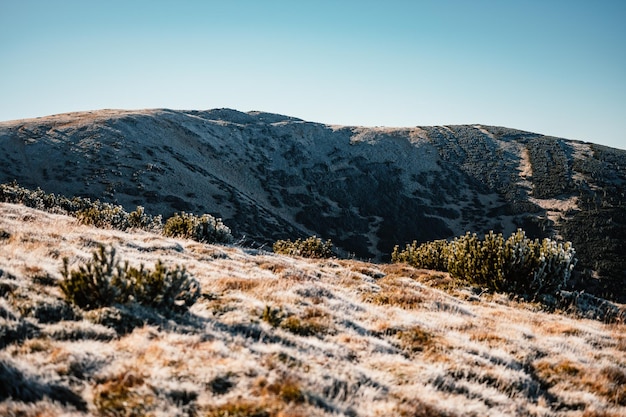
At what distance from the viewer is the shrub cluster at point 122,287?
6.78 m

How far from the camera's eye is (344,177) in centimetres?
12062

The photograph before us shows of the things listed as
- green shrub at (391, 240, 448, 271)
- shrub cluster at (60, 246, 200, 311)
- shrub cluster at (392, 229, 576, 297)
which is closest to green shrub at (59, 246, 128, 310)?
shrub cluster at (60, 246, 200, 311)

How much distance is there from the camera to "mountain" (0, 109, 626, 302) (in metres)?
79.1

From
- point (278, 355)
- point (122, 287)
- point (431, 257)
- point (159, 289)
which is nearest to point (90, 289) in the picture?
point (122, 287)

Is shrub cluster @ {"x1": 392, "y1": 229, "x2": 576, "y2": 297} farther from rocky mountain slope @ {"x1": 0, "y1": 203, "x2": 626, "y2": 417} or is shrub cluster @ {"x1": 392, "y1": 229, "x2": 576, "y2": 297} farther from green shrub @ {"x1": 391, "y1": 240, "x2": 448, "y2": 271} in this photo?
green shrub @ {"x1": 391, "y1": 240, "x2": 448, "y2": 271}

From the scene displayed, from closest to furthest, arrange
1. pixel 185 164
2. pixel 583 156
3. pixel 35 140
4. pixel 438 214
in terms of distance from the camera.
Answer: pixel 35 140 < pixel 185 164 < pixel 438 214 < pixel 583 156

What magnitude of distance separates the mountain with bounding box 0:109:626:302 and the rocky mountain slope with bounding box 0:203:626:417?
59.3m

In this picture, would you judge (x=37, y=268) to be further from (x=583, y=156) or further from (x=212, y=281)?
(x=583, y=156)

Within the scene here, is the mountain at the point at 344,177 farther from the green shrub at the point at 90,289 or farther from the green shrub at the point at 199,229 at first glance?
the green shrub at the point at 90,289

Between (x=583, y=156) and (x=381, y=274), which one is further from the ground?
(x=583, y=156)

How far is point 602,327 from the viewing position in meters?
11.5

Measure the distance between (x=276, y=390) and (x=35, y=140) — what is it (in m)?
105

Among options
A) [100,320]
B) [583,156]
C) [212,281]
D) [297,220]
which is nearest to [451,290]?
[212,281]

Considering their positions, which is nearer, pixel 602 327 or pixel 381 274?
pixel 602 327
